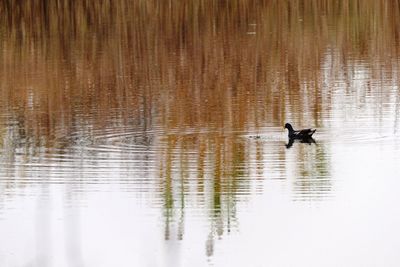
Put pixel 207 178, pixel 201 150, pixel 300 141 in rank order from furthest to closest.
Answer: pixel 300 141 < pixel 201 150 < pixel 207 178

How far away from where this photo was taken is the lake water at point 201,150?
10.5 metres

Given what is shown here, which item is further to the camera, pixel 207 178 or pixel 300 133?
pixel 300 133

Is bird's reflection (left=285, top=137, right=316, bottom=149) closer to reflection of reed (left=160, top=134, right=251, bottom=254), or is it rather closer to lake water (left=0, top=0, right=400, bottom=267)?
lake water (left=0, top=0, right=400, bottom=267)

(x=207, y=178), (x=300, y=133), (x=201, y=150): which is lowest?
(x=207, y=178)

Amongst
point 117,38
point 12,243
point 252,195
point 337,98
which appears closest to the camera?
point 12,243

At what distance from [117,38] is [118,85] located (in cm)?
709

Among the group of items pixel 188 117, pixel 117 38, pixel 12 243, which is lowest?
pixel 12 243

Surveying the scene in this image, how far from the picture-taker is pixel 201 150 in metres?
14.2

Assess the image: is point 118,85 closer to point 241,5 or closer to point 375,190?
point 375,190

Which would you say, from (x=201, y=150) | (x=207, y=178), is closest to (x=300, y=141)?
(x=201, y=150)

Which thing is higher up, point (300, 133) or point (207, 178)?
point (300, 133)

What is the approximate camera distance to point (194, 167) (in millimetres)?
13430

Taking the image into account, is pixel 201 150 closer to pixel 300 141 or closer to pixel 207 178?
pixel 300 141

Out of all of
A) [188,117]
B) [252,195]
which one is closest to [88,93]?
[188,117]
